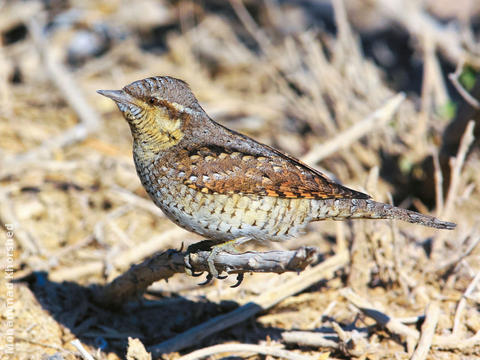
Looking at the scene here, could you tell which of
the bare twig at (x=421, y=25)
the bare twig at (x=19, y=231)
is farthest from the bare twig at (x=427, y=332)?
the bare twig at (x=421, y=25)

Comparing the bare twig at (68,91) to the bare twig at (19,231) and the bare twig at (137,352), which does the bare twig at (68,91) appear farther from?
the bare twig at (137,352)

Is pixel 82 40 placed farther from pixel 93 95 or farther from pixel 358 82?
pixel 358 82

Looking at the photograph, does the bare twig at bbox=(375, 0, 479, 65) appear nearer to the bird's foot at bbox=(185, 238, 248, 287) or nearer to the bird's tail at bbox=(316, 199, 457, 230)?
the bird's tail at bbox=(316, 199, 457, 230)

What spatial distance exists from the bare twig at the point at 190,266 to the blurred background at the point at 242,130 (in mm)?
342

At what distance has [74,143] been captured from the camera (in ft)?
21.5

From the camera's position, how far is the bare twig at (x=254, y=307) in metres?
3.82

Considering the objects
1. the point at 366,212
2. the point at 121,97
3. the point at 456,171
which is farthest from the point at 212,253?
the point at 456,171

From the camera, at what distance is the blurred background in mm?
4215

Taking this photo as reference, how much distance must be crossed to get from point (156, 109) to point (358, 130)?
9.55 ft

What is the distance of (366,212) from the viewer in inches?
133

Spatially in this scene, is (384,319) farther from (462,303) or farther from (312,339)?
(462,303)

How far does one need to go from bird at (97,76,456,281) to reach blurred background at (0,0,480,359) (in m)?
0.93

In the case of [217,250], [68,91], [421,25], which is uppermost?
[421,25]

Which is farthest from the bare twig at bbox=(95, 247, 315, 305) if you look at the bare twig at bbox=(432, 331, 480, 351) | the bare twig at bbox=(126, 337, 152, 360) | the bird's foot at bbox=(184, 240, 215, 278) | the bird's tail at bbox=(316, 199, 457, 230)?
the bare twig at bbox=(432, 331, 480, 351)
